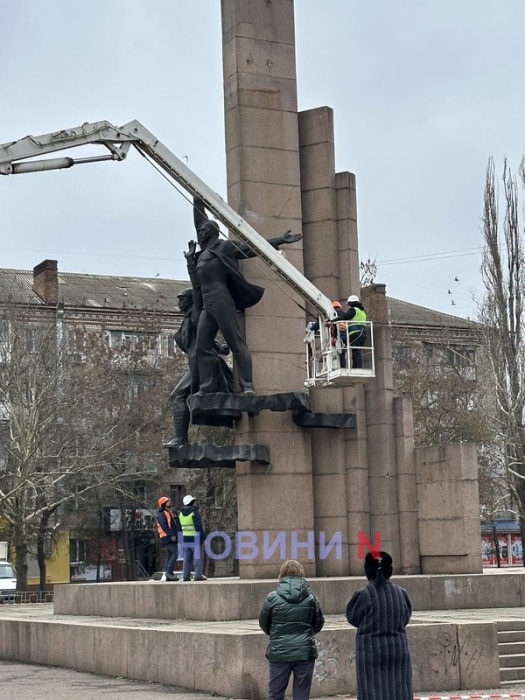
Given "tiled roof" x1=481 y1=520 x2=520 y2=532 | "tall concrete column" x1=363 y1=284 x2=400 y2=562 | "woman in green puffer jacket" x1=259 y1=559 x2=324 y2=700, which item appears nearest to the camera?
"woman in green puffer jacket" x1=259 y1=559 x2=324 y2=700

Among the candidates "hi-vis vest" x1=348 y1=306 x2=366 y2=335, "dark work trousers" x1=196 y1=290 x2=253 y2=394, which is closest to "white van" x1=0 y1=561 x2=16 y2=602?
"dark work trousers" x1=196 y1=290 x2=253 y2=394

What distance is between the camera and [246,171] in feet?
70.7

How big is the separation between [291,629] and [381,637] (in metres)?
1.45

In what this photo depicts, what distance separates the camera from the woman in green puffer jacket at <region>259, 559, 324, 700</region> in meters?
12.1

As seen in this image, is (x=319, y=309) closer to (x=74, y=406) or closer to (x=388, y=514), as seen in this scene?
(x=388, y=514)

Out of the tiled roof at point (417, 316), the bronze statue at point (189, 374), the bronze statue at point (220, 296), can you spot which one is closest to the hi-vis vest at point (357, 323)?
the bronze statue at point (220, 296)

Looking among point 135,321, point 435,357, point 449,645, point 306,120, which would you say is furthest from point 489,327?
point 449,645

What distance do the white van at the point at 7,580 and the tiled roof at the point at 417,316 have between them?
92.5 ft

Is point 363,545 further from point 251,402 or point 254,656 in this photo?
point 254,656

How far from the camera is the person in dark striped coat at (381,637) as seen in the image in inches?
424

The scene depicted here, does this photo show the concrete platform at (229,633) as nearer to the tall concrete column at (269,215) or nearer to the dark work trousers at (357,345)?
the tall concrete column at (269,215)

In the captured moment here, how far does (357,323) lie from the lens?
69.1 feet

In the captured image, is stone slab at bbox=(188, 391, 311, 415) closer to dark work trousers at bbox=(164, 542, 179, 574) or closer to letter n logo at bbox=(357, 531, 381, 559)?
letter n logo at bbox=(357, 531, 381, 559)

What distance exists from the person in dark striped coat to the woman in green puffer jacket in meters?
1.18
